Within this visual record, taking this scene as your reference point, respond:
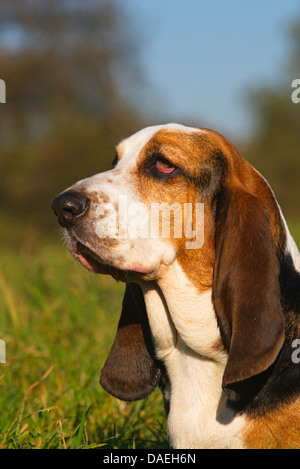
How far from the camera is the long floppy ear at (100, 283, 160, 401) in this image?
3.36 metres

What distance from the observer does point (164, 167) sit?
316cm

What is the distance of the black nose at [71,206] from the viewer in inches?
113

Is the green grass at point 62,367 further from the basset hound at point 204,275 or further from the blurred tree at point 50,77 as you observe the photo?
the blurred tree at point 50,77

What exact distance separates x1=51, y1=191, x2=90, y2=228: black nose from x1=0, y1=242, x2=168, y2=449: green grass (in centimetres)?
119

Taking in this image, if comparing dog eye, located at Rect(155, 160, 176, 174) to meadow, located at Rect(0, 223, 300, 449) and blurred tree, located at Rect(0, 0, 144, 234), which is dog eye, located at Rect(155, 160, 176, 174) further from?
blurred tree, located at Rect(0, 0, 144, 234)

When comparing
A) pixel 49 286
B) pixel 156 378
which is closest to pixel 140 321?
pixel 156 378

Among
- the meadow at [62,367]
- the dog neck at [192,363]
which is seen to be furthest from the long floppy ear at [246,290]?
the meadow at [62,367]

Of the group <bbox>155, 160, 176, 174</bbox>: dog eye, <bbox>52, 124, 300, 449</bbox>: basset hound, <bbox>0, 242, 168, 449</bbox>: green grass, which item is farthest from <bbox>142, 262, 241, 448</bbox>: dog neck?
<bbox>0, 242, 168, 449</bbox>: green grass

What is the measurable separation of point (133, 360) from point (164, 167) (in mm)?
1082

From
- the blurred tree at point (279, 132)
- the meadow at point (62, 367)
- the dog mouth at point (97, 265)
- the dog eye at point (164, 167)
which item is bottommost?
the blurred tree at point (279, 132)

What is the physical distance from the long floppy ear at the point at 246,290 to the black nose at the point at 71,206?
0.68m

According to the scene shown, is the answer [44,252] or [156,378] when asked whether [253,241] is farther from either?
[44,252]
